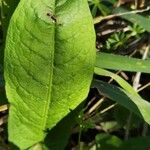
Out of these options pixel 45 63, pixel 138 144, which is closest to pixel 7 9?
pixel 45 63

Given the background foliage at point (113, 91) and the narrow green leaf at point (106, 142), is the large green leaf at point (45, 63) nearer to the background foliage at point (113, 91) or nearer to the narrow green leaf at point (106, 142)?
the background foliage at point (113, 91)

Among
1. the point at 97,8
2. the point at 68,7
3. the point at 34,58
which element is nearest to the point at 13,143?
the point at 34,58

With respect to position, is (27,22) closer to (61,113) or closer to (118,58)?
(61,113)

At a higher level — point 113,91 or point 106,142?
point 113,91

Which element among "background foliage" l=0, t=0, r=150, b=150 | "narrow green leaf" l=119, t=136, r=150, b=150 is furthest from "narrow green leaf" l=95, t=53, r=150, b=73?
"narrow green leaf" l=119, t=136, r=150, b=150

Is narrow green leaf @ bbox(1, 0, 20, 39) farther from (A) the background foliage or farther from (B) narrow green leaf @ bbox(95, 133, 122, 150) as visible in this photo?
(B) narrow green leaf @ bbox(95, 133, 122, 150)

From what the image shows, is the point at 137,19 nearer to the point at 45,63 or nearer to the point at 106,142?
the point at 106,142
